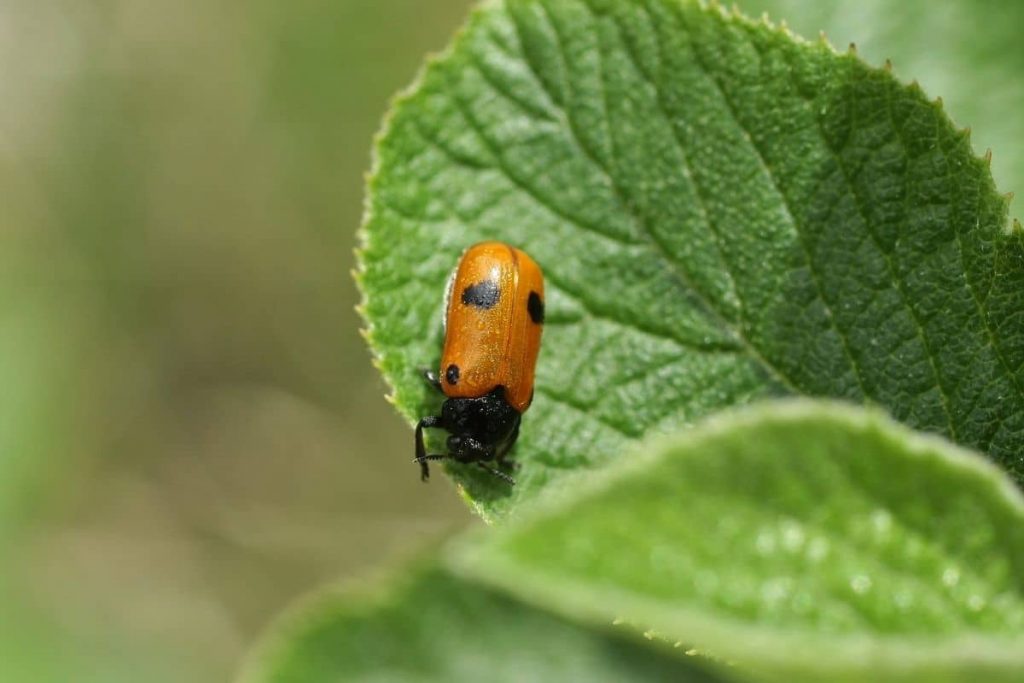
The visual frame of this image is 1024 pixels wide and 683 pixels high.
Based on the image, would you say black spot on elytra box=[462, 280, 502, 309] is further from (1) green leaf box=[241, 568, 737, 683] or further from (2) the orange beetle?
(1) green leaf box=[241, 568, 737, 683]

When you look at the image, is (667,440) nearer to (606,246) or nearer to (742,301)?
(742,301)

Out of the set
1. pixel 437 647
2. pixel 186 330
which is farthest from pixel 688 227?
pixel 186 330

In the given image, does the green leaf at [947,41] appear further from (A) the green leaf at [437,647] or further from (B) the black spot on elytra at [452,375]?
(A) the green leaf at [437,647]

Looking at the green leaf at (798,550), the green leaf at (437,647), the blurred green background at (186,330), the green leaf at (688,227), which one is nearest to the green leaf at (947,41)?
the green leaf at (688,227)

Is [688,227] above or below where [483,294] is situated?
below

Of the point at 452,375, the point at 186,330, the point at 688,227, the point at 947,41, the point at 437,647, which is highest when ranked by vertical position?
the point at 186,330

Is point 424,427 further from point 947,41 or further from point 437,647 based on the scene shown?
point 437,647

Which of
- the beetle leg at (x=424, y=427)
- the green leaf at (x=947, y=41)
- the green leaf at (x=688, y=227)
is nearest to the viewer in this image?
the green leaf at (x=688, y=227)
